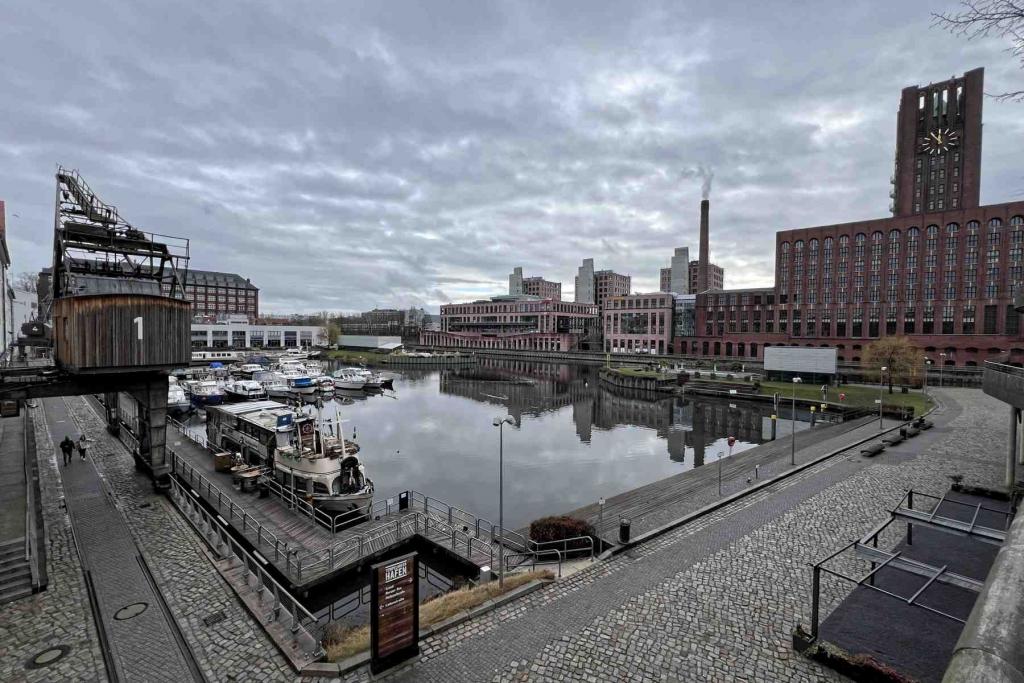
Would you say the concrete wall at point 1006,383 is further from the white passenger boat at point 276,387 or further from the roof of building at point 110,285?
the white passenger boat at point 276,387

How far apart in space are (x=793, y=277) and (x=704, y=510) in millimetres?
92917

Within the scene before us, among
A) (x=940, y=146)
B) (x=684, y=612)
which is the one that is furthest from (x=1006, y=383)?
(x=940, y=146)

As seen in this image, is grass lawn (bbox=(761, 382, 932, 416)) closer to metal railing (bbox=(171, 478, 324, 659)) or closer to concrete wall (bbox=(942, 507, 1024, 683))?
concrete wall (bbox=(942, 507, 1024, 683))

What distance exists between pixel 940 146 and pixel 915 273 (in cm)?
3894

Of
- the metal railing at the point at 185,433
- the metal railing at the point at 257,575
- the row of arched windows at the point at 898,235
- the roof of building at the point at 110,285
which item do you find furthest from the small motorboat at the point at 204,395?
the row of arched windows at the point at 898,235

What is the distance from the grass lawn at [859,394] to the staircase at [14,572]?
181 ft

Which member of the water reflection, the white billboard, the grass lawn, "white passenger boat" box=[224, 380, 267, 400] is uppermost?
the white billboard

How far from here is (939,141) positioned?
9800 cm

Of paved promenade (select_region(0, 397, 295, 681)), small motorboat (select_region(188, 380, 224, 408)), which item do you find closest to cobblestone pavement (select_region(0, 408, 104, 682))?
paved promenade (select_region(0, 397, 295, 681))

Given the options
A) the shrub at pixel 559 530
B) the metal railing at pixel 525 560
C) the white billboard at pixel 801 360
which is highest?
the white billboard at pixel 801 360

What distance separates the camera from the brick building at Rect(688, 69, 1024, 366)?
2926 inches

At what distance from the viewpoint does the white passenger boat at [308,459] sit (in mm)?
21188

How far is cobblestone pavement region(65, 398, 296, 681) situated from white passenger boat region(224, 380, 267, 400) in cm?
3891

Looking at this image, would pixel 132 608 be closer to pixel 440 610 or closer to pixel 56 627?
pixel 56 627
